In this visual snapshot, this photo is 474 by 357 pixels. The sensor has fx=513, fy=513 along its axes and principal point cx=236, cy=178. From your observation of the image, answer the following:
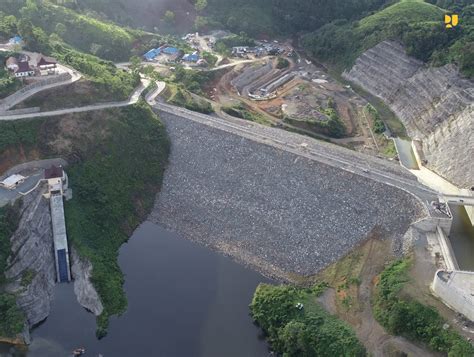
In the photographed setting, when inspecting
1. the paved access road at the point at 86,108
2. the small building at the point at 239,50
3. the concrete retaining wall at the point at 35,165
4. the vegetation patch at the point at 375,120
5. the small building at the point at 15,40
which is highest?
the small building at the point at 15,40

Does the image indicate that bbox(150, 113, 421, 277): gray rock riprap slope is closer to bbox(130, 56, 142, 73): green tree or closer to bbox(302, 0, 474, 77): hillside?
bbox(130, 56, 142, 73): green tree

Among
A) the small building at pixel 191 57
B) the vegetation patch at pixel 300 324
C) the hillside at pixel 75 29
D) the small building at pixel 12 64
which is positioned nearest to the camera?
the vegetation patch at pixel 300 324

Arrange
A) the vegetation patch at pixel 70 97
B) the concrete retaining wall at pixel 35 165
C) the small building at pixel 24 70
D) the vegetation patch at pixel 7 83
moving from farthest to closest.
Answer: the small building at pixel 24 70 < the vegetation patch at pixel 70 97 < the vegetation patch at pixel 7 83 < the concrete retaining wall at pixel 35 165

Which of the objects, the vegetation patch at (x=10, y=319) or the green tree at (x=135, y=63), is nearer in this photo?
the vegetation patch at (x=10, y=319)

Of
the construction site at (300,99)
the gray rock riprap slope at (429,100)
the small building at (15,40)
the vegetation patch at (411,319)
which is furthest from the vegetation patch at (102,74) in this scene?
the vegetation patch at (411,319)

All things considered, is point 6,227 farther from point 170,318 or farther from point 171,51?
point 171,51

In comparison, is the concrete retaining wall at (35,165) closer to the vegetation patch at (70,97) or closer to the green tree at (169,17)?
the vegetation patch at (70,97)

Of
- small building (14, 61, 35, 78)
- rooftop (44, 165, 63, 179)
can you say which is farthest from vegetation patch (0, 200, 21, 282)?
small building (14, 61, 35, 78)
